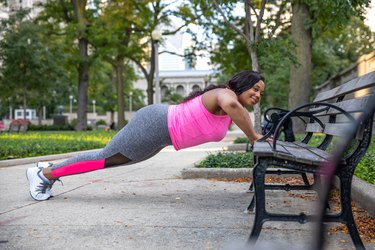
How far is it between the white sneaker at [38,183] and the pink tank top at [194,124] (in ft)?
4.55

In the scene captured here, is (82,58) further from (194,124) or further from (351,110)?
(351,110)

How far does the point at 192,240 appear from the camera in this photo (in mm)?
3139

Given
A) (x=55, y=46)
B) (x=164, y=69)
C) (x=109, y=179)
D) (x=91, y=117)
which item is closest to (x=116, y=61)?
(x=55, y=46)

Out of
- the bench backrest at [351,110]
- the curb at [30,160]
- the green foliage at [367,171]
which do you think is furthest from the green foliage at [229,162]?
the curb at [30,160]

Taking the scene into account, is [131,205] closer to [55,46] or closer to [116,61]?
[116,61]

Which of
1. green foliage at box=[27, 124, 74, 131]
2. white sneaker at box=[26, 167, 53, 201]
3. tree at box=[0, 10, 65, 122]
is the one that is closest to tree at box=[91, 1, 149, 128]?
tree at box=[0, 10, 65, 122]

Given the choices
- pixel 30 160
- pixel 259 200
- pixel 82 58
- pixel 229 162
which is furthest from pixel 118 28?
pixel 259 200

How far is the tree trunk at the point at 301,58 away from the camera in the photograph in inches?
698

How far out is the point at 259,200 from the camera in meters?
2.67

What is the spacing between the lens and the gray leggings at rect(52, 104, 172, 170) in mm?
4199

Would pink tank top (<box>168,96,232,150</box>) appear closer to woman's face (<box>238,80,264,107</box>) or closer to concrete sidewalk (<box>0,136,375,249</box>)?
woman's face (<box>238,80,264,107</box>)

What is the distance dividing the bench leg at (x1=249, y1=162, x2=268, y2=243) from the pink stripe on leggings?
6.72ft

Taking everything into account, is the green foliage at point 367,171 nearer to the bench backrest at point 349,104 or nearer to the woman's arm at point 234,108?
the bench backrest at point 349,104

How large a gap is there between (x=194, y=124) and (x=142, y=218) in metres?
0.85
